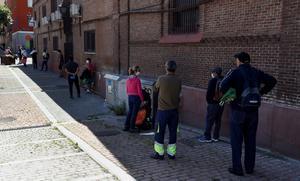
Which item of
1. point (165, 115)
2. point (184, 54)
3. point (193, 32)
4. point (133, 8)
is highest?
point (133, 8)

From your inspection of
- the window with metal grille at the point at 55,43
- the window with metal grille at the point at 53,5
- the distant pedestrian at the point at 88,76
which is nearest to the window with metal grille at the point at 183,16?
the distant pedestrian at the point at 88,76

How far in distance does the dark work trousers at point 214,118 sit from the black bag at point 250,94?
6.92 feet

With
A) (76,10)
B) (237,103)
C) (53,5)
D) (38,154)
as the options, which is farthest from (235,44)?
(53,5)

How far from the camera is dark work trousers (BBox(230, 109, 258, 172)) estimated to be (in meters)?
5.70

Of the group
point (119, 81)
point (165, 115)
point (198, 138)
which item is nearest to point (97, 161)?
point (165, 115)

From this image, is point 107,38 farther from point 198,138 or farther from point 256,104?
point 256,104

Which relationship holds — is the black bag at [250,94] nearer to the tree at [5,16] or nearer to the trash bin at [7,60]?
the trash bin at [7,60]

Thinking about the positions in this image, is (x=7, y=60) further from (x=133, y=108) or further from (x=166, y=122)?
(x=166, y=122)

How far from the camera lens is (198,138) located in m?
8.18

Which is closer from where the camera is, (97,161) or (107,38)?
(97,161)

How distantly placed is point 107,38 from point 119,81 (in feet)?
11.1

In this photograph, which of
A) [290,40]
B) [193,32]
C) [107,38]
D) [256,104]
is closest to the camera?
[256,104]

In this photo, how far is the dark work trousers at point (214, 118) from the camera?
7.72 metres

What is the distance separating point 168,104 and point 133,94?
97.7 inches
